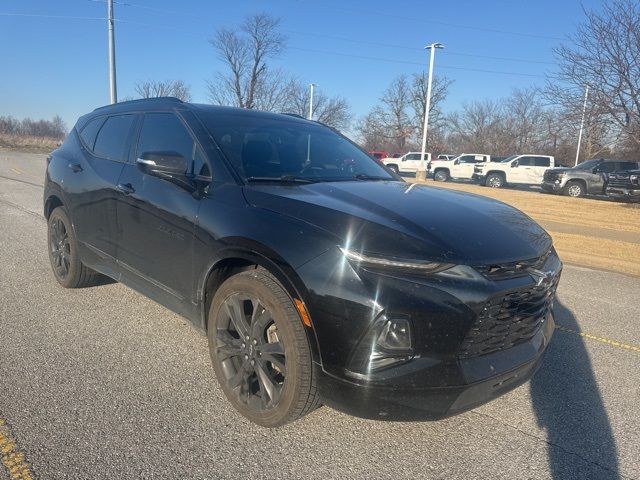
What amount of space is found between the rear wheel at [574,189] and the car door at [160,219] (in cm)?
2212

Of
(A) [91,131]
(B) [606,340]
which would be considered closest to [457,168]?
(B) [606,340]

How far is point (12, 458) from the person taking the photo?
2.27 meters

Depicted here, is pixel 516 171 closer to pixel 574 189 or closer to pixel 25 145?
pixel 574 189

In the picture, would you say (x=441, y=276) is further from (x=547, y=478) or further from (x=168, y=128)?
(x=168, y=128)

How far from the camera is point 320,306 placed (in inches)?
88.9

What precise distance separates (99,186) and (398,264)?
9.70 feet

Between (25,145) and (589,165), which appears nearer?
(589,165)

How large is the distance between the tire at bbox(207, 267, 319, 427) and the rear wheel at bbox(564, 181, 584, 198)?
74.0 feet

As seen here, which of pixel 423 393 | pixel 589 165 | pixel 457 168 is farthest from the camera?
pixel 457 168

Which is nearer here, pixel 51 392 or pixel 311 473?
pixel 311 473

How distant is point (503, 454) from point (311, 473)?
3.43 feet

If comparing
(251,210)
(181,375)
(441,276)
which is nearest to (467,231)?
(441,276)

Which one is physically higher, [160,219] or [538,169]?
[538,169]

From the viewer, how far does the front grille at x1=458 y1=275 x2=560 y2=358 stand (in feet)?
7.30
